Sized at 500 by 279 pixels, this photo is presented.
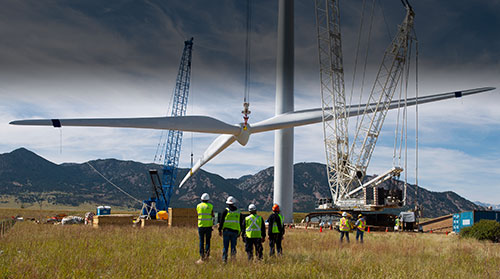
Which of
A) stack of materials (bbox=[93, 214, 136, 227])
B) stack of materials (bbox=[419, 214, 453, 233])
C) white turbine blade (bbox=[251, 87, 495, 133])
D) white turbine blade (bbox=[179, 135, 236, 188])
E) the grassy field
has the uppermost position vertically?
white turbine blade (bbox=[251, 87, 495, 133])

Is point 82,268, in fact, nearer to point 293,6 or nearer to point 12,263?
point 12,263

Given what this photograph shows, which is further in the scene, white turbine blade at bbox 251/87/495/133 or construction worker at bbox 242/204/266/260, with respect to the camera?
white turbine blade at bbox 251/87/495/133

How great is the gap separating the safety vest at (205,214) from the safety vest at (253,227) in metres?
1.32

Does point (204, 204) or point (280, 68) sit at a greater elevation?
point (280, 68)

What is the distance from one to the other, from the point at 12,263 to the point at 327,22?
2051 inches

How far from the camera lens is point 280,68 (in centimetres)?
5009

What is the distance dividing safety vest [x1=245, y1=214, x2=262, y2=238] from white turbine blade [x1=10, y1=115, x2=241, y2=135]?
17670 mm

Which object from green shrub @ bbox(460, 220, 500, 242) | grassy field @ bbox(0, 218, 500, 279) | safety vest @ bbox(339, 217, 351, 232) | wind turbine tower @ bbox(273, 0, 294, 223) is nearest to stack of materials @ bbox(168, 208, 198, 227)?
grassy field @ bbox(0, 218, 500, 279)

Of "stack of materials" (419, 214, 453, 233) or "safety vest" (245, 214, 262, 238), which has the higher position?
"safety vest" (245, 214, 262, 238)

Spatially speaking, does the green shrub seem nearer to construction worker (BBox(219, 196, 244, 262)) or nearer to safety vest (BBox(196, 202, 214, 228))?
construction worker (BBox(219, 196, 244, 262))

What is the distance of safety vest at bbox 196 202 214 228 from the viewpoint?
15.0 m

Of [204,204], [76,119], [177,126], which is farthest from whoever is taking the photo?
[177,126]

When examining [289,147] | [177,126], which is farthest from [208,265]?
[289,147]

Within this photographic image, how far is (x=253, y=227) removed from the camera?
15.4 metres
